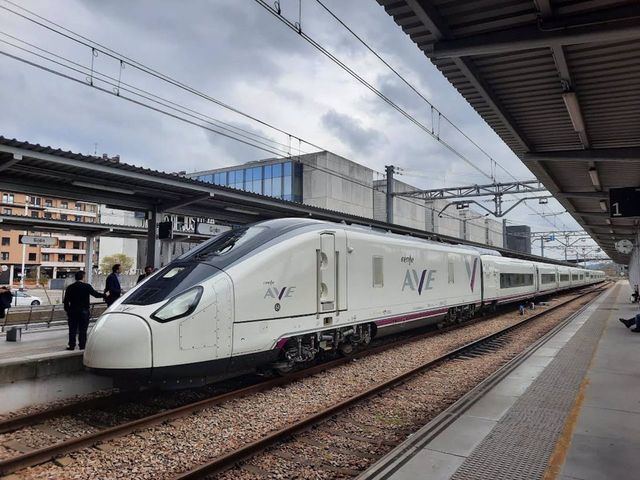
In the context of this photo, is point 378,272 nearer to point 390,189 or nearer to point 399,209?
point 390,189

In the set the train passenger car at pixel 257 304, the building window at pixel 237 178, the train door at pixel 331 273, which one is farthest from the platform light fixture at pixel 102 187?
the building window at pixel 237 178

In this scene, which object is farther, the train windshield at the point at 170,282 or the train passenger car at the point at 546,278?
the train passenger car at the point at 546,278

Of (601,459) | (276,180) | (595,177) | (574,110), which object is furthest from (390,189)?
(276,180)

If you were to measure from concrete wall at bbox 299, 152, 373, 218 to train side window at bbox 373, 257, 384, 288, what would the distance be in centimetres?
3669

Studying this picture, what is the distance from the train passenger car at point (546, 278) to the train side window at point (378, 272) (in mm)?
22305

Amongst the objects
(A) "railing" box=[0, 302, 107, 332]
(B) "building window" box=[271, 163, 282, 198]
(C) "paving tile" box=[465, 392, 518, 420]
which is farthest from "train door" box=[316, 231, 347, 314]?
(B) "building window" box=[271, 163, 282, 198]

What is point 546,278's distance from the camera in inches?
1293

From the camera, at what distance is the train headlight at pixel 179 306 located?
20.1 feet

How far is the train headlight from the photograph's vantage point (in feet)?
20.1

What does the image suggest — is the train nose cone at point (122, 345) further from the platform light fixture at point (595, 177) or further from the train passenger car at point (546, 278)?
the train passenger car at point (546, 278)

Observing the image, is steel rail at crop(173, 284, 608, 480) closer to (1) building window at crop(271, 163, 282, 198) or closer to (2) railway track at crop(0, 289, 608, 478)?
(2) railway track at crop(0, 289, 608, 478)

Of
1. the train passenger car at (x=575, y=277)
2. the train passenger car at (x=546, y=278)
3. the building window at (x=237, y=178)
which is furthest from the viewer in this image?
the building window at (x=237, y=178)

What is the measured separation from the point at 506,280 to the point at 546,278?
13.3m

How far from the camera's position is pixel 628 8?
493cm
